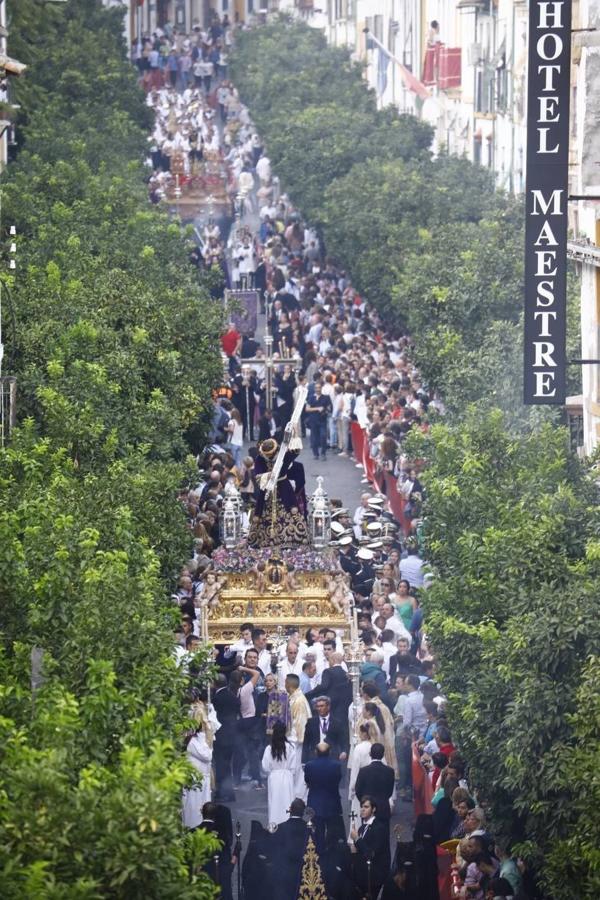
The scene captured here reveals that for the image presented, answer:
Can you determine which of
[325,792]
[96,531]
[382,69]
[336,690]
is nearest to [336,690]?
[336,690]

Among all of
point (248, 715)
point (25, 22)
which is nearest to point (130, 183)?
point (25, 22)

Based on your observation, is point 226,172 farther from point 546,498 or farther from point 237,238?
point 546,498

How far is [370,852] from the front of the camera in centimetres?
2202

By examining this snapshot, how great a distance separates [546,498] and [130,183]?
2851cm

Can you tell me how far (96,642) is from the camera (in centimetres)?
1928

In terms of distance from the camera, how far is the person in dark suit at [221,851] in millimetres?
22250

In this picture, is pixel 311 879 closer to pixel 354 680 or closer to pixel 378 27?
pixel 354 680

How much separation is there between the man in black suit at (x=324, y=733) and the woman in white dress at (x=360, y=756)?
0.51 metres

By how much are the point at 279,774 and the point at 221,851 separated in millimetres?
2352

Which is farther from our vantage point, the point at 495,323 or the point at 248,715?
the point at 495,323

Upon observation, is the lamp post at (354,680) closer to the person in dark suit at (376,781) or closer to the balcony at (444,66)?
the person in dark suit at (376,781)

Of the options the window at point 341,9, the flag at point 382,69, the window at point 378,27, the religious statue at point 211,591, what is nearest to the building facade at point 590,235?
the religious statue at point 211,591

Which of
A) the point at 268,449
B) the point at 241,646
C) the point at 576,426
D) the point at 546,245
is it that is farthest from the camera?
the point at 576,426

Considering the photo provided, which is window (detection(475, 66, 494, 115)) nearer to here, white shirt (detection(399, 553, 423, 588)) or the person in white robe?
white shirt (detection(399, 553, 423, 588))
